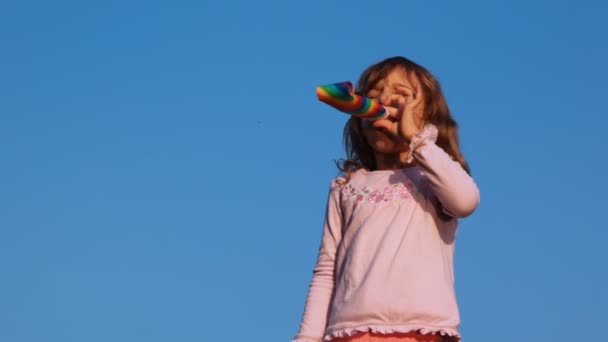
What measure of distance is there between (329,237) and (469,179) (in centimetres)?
75

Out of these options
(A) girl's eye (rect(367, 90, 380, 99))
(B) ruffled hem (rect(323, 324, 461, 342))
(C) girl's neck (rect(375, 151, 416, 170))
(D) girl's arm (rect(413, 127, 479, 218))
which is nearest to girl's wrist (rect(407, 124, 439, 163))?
(D) girl's arm (rect(413, 127, 479, 218))

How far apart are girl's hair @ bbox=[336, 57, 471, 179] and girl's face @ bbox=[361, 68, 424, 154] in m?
0.03

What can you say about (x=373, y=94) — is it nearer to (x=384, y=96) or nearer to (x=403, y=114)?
(x=384, y=96)

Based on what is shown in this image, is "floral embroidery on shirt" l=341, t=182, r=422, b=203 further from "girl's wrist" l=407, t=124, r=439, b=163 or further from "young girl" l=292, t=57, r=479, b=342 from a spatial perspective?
"girl's wrist" l=407, t=124, r=439, b=163

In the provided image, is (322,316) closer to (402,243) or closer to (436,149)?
(402,243)

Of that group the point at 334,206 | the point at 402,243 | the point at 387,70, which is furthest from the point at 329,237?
the point at 387,70

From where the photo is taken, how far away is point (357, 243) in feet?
14.0

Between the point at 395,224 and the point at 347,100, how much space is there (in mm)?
586

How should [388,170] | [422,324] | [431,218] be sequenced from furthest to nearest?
[388,170], [431,218], [422,324]

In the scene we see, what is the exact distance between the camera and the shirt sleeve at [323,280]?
14.3 ft

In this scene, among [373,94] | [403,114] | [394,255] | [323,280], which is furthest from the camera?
[373,94]

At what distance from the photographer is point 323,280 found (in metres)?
4.47

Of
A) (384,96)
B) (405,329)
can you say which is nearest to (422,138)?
(384,96)

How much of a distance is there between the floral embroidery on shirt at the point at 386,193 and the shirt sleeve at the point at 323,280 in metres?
0.16
